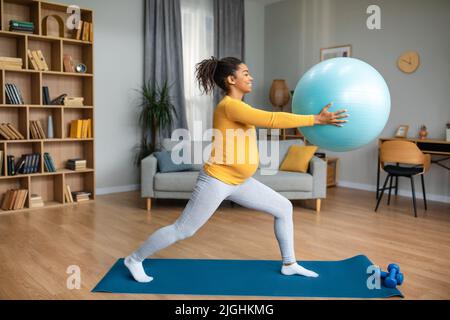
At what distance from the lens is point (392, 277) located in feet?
8.59

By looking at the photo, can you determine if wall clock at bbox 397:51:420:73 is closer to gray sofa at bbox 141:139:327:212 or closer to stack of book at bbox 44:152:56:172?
gray sofa at bbox 141:139:327:212

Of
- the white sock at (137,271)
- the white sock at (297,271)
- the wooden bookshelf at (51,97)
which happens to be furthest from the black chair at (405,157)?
the wooden bookshelf at (51,97)

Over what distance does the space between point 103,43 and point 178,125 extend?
4.76ft

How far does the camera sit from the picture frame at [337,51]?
20.6 ft

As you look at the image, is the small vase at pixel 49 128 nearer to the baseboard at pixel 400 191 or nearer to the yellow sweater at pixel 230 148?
the yellow sweater at pixel 230 148

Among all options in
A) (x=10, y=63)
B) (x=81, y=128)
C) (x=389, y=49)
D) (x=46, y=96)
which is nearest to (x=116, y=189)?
(x=81, y=128)

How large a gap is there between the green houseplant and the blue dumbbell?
3735mm

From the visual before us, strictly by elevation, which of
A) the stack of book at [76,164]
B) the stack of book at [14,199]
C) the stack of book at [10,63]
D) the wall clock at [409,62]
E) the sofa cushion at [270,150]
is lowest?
the stack of book at [14,199]

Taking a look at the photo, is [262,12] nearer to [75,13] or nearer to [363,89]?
[75,13]

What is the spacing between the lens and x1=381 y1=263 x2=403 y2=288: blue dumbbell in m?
2.57

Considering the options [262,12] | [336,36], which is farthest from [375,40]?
[262,12]

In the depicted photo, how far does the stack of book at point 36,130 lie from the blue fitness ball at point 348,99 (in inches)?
136

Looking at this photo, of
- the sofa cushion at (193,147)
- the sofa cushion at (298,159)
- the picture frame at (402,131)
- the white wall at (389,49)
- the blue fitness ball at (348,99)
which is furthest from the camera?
the picture frame at (402,131)

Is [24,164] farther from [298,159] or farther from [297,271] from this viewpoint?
[297,271]
